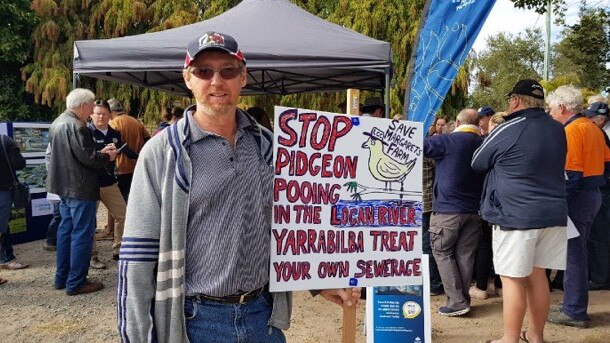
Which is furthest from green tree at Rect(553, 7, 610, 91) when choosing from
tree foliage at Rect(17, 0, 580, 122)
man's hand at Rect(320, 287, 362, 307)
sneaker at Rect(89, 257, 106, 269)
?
man's hand at Rect(320, 287, 362, 307)

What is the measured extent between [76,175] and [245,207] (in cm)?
363

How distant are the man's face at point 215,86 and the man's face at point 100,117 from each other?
4417 millimetres

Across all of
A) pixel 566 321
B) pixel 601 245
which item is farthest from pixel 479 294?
pixel 601 245

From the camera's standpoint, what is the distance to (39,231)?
296 inches

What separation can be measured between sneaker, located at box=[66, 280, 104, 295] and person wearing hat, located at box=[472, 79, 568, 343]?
3840mm

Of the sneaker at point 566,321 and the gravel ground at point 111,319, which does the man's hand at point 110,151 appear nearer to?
the gravel ground at point 111,319


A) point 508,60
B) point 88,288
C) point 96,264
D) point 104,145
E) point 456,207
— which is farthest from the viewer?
point 508,60

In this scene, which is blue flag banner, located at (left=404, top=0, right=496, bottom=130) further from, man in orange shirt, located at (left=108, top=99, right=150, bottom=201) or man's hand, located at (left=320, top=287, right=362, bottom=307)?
man in orange shirt, located at (left=108, top=99, right=150, bottom=201)

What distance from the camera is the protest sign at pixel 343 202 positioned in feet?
6.46

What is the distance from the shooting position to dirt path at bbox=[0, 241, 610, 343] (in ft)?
13.7

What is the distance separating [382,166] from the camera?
2.26 m

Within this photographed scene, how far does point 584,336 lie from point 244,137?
3732 millimetres

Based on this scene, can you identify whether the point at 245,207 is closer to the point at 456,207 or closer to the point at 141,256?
the point at 141,256

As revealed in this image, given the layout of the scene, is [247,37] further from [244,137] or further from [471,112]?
[244,137]
